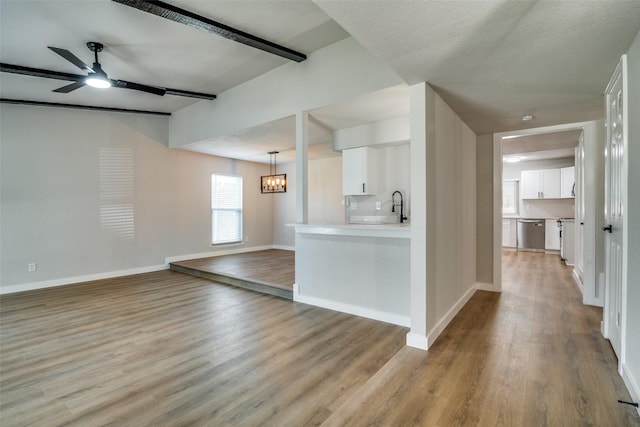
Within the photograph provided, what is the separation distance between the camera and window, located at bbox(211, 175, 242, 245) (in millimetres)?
7688

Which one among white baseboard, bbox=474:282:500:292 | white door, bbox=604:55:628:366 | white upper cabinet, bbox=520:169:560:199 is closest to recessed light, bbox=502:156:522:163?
white upper cabinet, bbox=520:169:560:199

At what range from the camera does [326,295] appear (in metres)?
3.89

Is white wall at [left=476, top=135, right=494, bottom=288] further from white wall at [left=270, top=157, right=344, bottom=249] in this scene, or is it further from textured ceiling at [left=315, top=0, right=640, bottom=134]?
white wall at [left=270, top=157, right=344, bottom=249]

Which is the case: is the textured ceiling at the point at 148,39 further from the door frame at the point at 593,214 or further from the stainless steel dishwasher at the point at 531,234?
the stainless steel dishwasher at the point at 531,234

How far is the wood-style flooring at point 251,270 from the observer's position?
4625mm

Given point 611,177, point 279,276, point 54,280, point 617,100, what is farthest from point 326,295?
point 54,280

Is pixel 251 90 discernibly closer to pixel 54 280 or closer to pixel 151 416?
pixel 151 416

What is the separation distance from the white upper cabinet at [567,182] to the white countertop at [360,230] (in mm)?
6898

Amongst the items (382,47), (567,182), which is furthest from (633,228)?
(567,182)

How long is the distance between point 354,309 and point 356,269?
479 mm

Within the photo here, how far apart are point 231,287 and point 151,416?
321cm

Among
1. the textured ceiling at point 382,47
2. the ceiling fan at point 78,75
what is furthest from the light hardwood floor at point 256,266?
the ceiling fan at point 78,75

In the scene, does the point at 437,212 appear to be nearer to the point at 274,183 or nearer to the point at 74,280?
the point at 274,183

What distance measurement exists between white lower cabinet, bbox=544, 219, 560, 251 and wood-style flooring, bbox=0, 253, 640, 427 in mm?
4856
